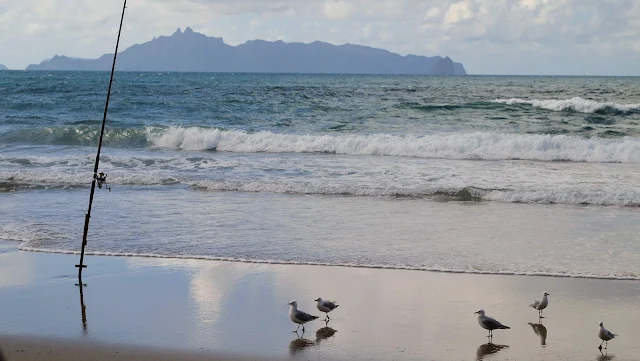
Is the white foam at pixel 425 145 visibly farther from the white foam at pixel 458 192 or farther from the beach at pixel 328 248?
the white foam at pixel 458 192

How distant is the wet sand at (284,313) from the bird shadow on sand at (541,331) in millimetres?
16

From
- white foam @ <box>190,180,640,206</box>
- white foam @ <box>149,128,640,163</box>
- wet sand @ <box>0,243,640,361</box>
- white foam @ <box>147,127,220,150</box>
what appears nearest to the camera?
wet sand @ <box>0,243,640,361</box>

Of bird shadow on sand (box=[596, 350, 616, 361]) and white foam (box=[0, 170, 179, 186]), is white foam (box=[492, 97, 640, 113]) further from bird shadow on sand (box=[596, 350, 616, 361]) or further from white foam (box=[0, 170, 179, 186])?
bird shadow on sand (box=[596, 350, 616, 361])

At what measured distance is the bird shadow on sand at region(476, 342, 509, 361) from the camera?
5.47m

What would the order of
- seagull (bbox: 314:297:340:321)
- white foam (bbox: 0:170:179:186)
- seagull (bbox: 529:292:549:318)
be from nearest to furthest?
1. seagull (bbox: 314:297:340:321)
2. seagull (bbox: 529:292:549:318)
3. white foam (bbox: 0:170:179:186)

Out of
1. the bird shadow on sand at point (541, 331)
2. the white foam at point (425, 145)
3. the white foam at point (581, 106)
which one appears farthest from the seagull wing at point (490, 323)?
the white foam at point (581, 106)

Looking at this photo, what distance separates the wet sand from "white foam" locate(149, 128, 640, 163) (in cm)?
1244

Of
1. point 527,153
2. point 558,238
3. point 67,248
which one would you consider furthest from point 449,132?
point 67,248

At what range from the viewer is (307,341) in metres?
5.80

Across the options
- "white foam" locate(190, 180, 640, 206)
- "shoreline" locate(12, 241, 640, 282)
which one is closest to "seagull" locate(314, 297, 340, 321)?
"shoreline" locate(12, 241, 640, 282)

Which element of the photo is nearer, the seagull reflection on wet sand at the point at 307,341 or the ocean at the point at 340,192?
the seagull reflection on wet sand at the point at 307,341

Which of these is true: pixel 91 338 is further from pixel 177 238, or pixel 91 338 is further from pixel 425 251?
pixel 425 251

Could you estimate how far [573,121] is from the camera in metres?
28.9

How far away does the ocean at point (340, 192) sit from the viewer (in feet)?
29.2
